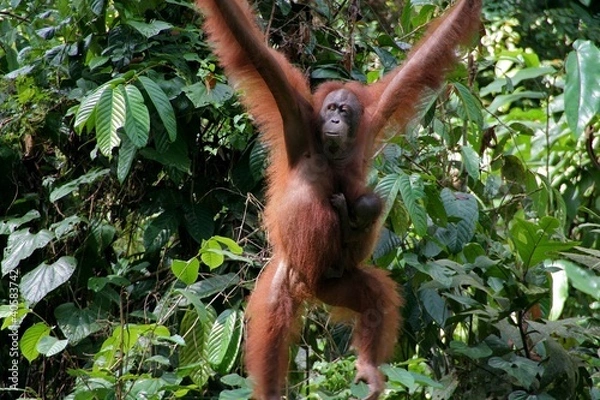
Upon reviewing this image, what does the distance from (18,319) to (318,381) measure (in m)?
1.23

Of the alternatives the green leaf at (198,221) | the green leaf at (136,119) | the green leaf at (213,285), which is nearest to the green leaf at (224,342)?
the green leaf at (213,285)

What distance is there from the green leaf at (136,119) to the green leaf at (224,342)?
765 mm

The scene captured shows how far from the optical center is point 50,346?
10.6 ft

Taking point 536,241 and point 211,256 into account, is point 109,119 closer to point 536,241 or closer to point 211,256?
point 211,256

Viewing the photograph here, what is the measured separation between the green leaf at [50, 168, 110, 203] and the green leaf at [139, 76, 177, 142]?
56cm

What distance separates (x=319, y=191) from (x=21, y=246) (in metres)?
1.40

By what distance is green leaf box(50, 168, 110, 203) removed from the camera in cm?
393

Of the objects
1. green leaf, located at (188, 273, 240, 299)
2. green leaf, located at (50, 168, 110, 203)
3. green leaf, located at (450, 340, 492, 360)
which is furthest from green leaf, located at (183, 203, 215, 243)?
green leaf, located at (450, 340, 492, 360)

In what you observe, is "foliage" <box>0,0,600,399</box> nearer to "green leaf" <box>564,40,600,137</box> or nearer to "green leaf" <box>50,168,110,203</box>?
"green leaf" <box>50,168,110,203</box>

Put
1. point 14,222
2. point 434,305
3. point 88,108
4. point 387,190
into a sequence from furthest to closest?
point 14,222 < point 434,305 < point 88,108 < point 387,190

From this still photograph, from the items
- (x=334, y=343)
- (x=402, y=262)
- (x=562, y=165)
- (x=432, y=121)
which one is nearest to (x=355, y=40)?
(x=432, y=121)

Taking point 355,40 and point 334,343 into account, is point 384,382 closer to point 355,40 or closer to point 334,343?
point 334,343

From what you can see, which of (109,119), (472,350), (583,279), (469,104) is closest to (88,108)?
(109,119)

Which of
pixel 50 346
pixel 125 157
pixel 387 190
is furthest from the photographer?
pixel 125 157
